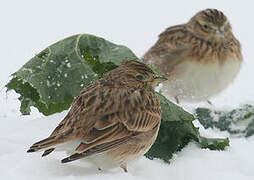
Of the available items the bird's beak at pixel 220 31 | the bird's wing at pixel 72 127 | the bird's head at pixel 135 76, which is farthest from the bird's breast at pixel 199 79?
the bird's wing at pixel 72 127

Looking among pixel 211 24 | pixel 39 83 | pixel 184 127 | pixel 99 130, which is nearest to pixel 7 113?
pixel 39 83

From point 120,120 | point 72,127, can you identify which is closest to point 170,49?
point 120,120

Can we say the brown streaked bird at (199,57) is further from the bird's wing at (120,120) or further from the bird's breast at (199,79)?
the bird's wing at (120,120)

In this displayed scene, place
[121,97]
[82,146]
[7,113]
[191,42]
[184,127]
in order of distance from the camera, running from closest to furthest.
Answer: [82,146], [121,97], [184,127], [7,113], [191,42]

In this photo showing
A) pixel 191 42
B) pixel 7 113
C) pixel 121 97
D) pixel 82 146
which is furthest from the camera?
pixel 191 42

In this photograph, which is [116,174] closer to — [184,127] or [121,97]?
[121,97]

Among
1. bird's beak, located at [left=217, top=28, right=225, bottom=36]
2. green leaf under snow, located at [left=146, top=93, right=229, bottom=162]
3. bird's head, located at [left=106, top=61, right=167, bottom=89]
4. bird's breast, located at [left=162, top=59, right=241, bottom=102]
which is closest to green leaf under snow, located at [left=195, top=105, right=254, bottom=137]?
green leaf under snow, located at [left=146, top=93, right=229, bottom=162]

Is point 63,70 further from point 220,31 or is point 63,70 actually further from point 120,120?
point 220,31
